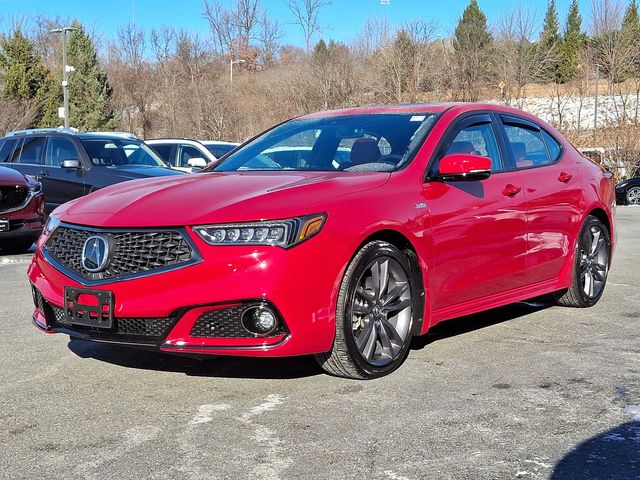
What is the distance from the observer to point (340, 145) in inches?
211

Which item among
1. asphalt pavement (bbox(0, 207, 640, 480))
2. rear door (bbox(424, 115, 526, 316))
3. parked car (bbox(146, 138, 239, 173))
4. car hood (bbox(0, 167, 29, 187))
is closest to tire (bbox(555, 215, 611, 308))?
asphalt pavement (bbox(0, 207, 640, 480))

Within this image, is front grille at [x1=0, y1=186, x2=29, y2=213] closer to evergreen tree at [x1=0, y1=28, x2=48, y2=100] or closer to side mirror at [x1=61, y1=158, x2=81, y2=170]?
side mirror at [x1=61, y1=158, x2=81, y2=170]

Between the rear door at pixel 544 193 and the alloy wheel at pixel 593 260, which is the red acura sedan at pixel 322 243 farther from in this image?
the alloy wheel at pixel 593 260

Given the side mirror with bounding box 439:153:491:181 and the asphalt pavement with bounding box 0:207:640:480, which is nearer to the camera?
the asphalt pavement with bounding box 0:207:640:480

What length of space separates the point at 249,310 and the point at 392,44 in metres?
35.1

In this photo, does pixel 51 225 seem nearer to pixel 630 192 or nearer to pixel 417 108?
pixel 417 108

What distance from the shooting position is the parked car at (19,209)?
32.2 ft

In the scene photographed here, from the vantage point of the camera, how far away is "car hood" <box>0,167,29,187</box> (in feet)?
32.4

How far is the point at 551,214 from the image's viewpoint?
19.4 feet

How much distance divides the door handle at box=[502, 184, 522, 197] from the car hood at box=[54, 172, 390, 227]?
1072mm

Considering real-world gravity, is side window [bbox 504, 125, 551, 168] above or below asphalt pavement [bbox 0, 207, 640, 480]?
above

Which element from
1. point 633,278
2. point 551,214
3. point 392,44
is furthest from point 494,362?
point 392,44

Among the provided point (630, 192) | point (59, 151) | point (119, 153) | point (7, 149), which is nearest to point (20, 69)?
point (630, 192)

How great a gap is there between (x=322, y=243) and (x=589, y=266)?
324cm
